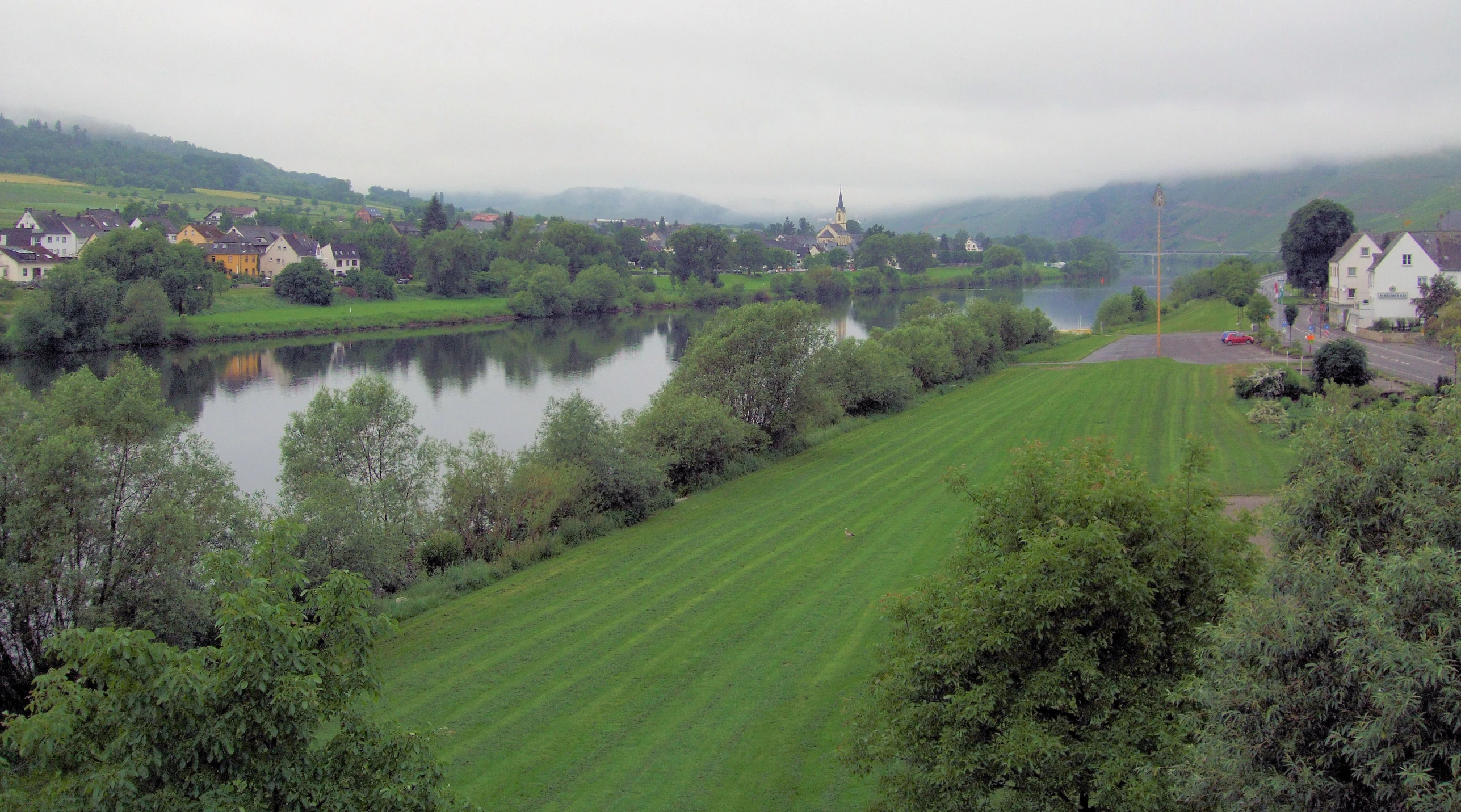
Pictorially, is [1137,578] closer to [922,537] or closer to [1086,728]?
[1086,728]

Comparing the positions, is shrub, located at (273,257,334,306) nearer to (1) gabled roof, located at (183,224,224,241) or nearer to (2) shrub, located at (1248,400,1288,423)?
(1) gabled roof, located at (183,224,224,241)

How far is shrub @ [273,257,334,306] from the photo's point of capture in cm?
10112

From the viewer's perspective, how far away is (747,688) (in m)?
17.6

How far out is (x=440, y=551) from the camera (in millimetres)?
26391

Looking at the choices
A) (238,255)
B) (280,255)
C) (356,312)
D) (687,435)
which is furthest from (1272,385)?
(238,255)

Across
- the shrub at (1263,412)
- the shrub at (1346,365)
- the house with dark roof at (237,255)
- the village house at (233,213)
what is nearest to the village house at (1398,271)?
the shrub at (1346,365)

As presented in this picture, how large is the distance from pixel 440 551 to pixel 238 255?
357ft

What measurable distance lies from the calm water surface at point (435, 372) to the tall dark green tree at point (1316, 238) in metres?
22.7

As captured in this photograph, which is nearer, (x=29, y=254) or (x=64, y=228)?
(x=29, y=254)

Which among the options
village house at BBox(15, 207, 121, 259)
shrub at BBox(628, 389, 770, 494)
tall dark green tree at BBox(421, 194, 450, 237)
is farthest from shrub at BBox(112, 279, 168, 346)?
tall dark green tree at BBox(421, 194, 450, 237)

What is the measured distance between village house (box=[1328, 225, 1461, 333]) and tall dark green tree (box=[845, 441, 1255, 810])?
2191 inches

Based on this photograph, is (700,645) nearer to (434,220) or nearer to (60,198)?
(434,220)

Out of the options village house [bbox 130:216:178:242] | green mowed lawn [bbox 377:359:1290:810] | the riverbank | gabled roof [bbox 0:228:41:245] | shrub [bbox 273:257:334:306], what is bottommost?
green mowed lawn [bbox 377:359:1290:810]

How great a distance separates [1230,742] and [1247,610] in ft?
3.67
